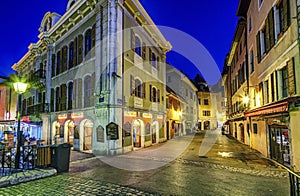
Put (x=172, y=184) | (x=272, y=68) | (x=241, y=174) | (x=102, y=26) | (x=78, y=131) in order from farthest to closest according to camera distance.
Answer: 1. (x=78, y=131)
2. (x=102, y=26)
3. (x=272, y=68)
4. (x=241, y=174)
5. (x=172, y=184)

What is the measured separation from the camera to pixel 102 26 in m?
13.2

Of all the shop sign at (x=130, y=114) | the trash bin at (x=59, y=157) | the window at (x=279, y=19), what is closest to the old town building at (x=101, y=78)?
the shop sign at (x=130, y=114)

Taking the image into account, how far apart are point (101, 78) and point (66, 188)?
26.7 feet

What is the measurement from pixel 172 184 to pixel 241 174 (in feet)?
10.3

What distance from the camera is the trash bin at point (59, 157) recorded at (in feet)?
25.4

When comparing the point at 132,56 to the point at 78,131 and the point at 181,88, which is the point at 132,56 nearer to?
the point at 78,131

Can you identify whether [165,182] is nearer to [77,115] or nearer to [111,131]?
[111,131]

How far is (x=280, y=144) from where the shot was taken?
30.5 feet

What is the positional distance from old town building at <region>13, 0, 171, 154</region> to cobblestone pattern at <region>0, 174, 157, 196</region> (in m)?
5.55

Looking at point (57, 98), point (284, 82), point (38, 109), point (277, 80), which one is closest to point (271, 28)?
point (277, 80)

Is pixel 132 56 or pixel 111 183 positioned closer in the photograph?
pixel 111 183

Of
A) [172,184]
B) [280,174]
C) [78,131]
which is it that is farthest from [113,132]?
[280,174]

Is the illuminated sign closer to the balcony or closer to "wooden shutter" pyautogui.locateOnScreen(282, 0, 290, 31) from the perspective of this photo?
the balcony

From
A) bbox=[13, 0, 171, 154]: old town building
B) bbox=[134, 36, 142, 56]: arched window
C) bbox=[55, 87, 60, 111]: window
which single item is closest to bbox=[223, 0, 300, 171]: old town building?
bbox=[13, 0, 171, 154]: old town building
